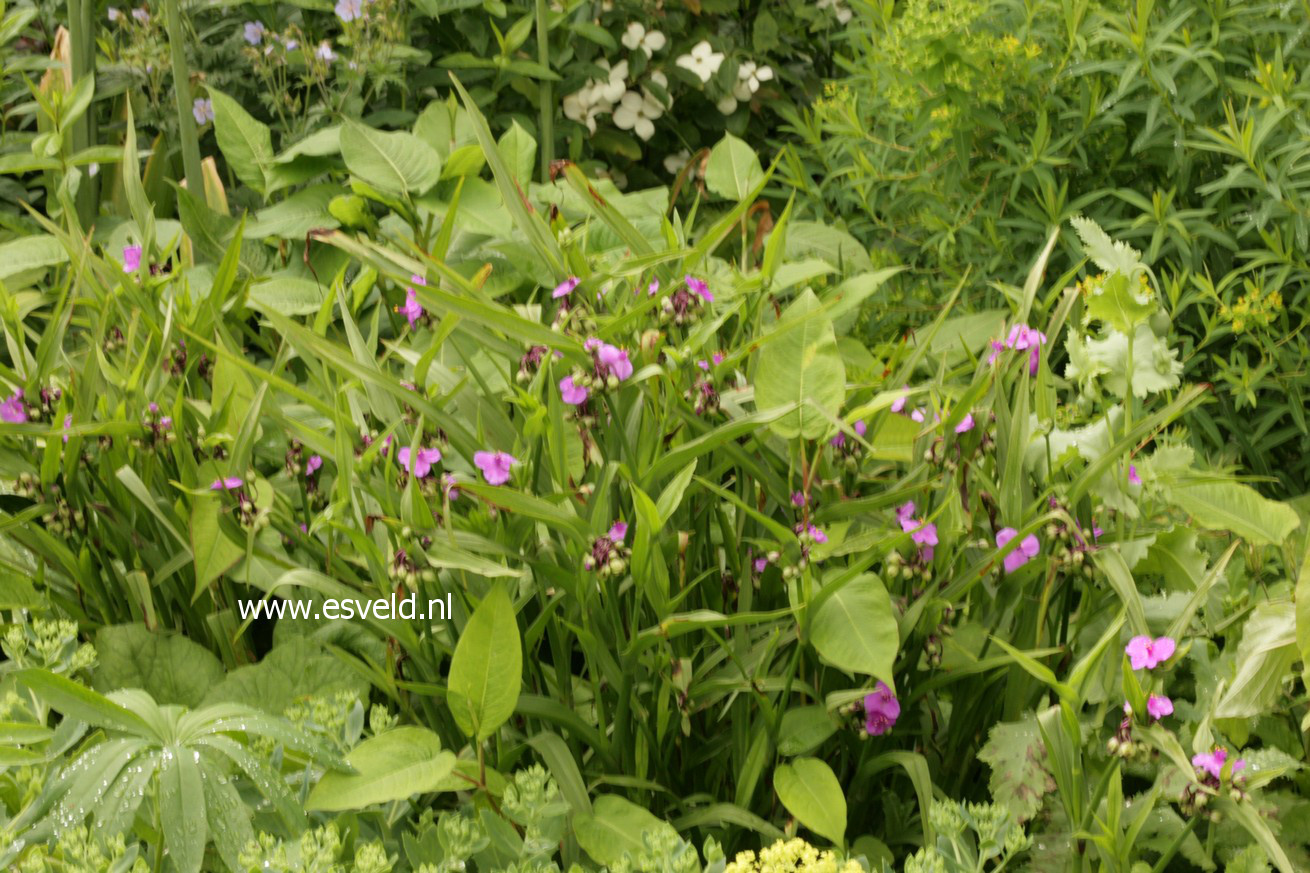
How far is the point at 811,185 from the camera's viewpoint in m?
2.47

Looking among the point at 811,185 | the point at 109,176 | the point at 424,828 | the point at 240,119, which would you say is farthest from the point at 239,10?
the point at 424,828

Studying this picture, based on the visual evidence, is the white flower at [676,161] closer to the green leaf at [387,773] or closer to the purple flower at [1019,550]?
the purple flower at [1019,550]

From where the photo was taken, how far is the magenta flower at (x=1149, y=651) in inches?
39.9

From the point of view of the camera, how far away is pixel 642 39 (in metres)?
3.21

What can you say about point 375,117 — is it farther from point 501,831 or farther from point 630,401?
point 501,831

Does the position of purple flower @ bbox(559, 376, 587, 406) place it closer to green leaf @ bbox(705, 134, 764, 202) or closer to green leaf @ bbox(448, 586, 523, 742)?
green leaf @ bbox(448, 586, 523, 742)

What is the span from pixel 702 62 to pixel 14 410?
2313mm

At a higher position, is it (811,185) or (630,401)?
(630,401)

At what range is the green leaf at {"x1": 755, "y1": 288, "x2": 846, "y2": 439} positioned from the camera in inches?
44.4

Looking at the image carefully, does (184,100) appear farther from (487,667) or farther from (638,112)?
(487,667)

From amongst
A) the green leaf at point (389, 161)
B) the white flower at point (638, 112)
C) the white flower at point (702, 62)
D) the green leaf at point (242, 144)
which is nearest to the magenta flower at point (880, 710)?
the green leaf at point (389, 161)

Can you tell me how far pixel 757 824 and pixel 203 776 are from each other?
503 mm

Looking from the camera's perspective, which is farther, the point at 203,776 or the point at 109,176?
the point at 109,176

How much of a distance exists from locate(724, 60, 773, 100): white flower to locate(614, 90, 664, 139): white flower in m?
0.23
